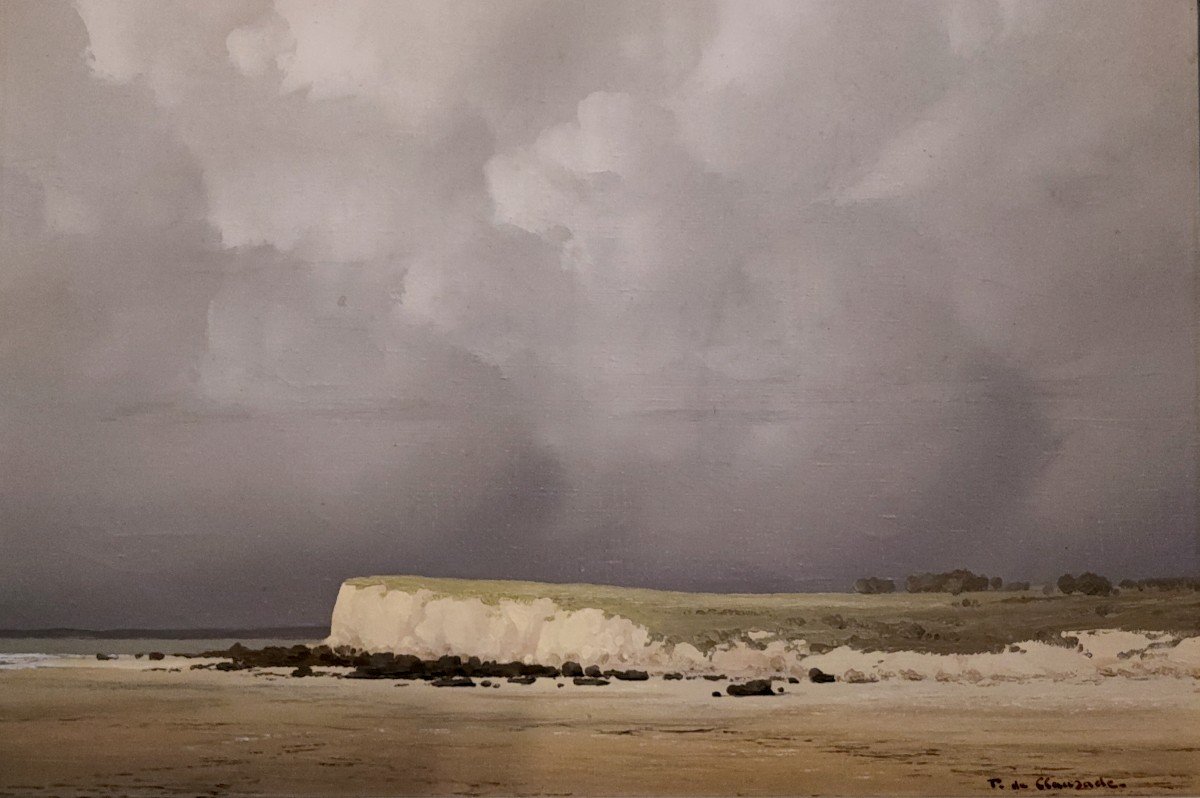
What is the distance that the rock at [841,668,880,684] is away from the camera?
6.27m

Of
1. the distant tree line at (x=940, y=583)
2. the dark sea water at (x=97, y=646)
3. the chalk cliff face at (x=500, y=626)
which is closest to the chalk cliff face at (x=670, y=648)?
the chalk cliff face at (x=500, y=626)

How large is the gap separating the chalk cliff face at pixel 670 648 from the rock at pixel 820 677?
6 cm

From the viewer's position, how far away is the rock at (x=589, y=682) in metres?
6.26

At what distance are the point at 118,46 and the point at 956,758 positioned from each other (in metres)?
4.90

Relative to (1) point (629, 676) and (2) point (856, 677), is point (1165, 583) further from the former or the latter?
(1) point (629, 676)

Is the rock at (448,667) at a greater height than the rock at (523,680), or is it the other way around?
the rock at (448,667)

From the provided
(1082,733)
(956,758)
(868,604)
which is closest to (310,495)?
(868,604)

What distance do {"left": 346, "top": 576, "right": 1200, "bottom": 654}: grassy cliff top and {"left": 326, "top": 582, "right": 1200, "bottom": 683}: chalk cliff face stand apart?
73 millimetres

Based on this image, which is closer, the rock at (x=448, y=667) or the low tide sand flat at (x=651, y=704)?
the low tide sand flat at (x=651, y=704)

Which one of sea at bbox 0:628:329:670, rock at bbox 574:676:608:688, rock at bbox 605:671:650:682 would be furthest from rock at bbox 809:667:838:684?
sea at bbox 0:628:329:670

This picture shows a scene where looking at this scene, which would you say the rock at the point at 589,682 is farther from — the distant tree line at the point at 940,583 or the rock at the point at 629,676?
the distant tree line at the point at 940,583

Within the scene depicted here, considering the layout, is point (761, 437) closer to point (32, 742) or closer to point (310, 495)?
point (310, 495)
